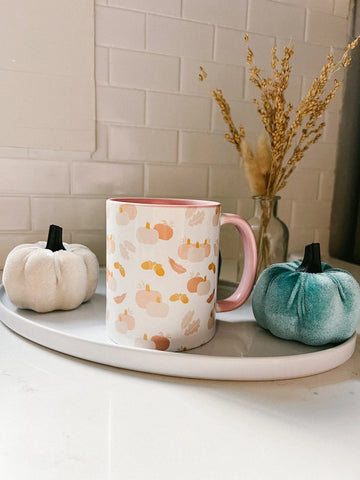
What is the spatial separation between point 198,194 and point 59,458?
0.80 meters

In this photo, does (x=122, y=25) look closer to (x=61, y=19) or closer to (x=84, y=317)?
(x=61, y=19)

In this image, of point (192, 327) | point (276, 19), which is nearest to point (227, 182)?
point (276, 19)

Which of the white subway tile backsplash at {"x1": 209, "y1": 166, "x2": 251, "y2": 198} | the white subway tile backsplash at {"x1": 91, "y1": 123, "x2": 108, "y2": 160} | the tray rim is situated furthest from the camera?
the white subway tile backsplash at {"x1": 209, "y1": 166, "x2": 251, "y2": 198}

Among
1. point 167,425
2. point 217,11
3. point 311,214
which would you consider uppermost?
point 217,11

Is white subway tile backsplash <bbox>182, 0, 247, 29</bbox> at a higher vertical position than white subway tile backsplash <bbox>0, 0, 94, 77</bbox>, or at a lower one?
higher

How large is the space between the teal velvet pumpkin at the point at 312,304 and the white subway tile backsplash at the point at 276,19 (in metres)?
0.73

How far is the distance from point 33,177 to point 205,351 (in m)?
0.61

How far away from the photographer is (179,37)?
0.98 meters

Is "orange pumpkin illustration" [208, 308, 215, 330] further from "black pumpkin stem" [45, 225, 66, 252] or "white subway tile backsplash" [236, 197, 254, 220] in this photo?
"white subway tile backsplash" [236, 197, 254, 220]

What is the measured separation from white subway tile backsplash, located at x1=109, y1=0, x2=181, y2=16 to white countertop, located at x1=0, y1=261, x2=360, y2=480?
774mm

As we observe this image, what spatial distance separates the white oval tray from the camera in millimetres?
452

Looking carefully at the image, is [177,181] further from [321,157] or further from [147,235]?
[147,235]

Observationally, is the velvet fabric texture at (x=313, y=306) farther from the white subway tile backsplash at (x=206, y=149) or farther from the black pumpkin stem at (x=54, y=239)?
the white subway tile backsplash at (x=206, y=149)

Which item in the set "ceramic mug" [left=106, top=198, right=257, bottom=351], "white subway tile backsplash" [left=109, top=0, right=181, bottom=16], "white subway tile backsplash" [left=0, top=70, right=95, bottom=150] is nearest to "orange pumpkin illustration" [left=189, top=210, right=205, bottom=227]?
"ceramic mug" [left=106, top=198, right=257, bottom=351]
